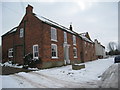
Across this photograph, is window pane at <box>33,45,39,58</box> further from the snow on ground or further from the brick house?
the snow on ground

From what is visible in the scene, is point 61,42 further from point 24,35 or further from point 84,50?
point 84,50

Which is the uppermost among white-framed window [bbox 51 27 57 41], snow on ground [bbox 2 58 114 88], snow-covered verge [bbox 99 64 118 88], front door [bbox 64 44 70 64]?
white-framed window [bbox 51 27 57 41]

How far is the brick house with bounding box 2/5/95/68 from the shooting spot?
16734mm

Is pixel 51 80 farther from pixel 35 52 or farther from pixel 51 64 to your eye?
pixel 35 52

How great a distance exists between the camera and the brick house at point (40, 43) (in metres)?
16.7

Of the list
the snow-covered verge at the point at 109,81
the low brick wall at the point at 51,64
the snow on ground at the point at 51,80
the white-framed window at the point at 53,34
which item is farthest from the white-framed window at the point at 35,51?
the snow-covered verge at the point at 109,81

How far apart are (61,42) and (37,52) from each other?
4911 mm

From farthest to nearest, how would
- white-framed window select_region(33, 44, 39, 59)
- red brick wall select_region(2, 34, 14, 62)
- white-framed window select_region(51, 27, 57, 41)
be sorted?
red brick wall select_region(2, 34, 14, 62) < white-framed window select_region(51, 27, 57, 41) < white-framed window select_region(33, 44, 39, 59)

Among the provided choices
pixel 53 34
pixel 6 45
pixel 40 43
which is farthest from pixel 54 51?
pixel 6 45

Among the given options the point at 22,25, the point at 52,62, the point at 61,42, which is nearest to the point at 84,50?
the point at 61,42

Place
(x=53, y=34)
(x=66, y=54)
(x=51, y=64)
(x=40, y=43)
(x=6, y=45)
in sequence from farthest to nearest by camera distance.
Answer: (x=6, y=45), (x=66, y=54), (x=53, y=34), (x=51, y=64), (x=40, y=43)

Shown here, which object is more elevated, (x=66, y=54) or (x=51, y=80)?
(x=66, y=54)

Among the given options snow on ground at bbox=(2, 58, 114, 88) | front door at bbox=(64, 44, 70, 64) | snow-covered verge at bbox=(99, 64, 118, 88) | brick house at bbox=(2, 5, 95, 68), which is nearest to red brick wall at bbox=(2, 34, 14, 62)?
brick house at bbox=(2, 5, 95, 68)

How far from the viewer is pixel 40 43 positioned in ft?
54.6
